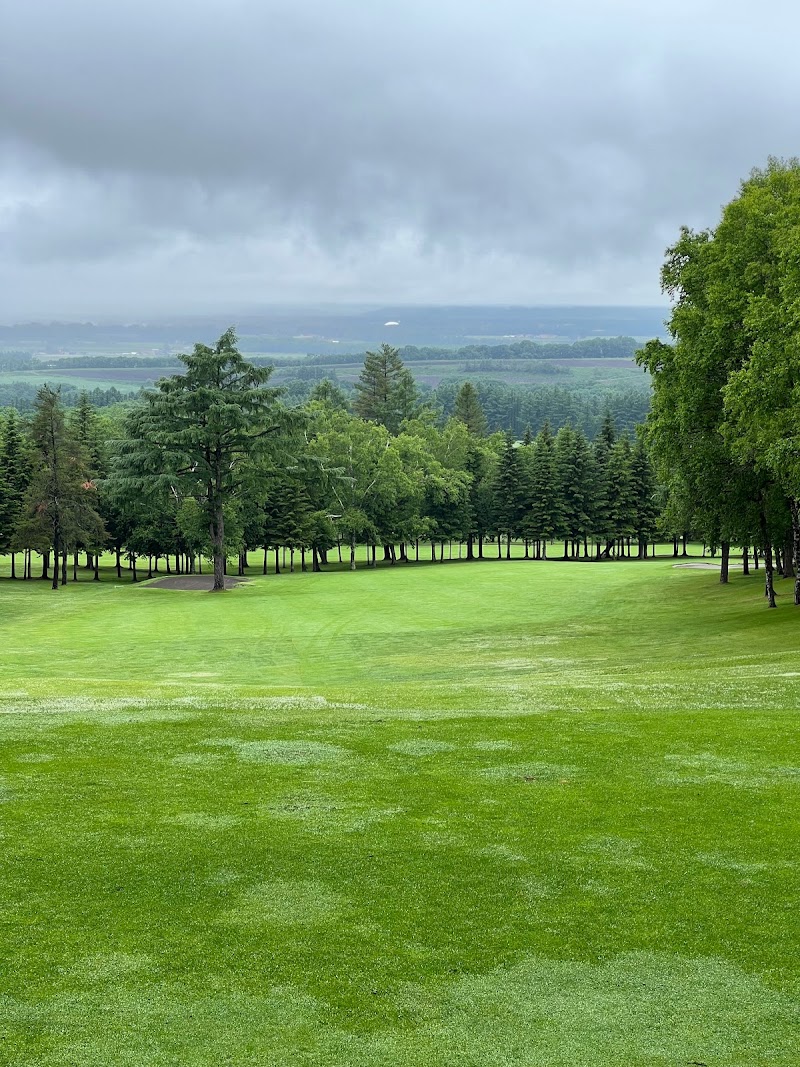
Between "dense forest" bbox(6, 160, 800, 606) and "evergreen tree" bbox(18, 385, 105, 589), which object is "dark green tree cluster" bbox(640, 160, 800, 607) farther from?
"evergreen tree" bbox(18, 385, 105, 589)

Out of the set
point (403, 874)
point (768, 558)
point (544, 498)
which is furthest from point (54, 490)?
point (403, 874)

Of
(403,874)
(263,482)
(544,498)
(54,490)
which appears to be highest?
(263,482)

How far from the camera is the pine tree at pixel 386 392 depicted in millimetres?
156125

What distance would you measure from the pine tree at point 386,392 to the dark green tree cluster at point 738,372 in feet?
364

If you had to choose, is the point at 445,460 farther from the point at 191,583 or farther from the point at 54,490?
the point at 54,490

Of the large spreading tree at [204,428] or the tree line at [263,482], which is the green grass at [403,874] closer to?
the large spreading tree at [204,428]

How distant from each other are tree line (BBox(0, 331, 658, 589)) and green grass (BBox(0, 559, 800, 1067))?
161 ft

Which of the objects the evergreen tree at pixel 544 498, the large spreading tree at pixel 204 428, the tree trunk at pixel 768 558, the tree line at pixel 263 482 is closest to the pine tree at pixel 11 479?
the tree line at pixel 263 482

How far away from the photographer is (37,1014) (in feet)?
25.8

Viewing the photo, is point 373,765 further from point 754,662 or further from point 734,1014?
point 754,662

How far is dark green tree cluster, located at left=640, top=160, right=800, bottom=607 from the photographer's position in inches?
1232

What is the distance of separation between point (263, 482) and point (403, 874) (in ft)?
213

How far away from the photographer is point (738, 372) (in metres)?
32.8

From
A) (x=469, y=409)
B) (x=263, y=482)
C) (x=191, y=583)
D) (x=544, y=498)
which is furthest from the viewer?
(x=469, y=409)
